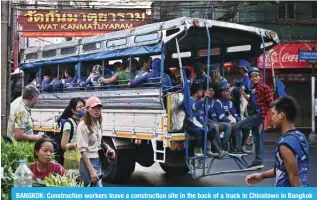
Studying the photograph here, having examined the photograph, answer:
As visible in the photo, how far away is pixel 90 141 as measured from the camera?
501cm

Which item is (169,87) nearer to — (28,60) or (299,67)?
(28,60)

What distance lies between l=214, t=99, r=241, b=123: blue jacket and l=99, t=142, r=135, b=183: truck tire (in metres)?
1.68

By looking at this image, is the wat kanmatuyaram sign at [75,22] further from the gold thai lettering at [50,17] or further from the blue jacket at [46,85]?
the blue jacket at [46,85]

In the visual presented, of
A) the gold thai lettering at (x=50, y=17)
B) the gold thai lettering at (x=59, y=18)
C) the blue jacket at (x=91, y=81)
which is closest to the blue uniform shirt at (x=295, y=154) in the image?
the blue jacket at (x=91, y=81)

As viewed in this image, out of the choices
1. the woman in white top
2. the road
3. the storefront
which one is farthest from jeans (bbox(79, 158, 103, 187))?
the storefront

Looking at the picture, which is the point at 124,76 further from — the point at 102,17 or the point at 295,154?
the point at 102,17

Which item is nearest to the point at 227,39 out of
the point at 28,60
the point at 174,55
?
the point at 174,55

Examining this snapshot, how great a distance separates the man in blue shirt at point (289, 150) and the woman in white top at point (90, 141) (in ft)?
6.28

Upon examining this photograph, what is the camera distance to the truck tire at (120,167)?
324 inches

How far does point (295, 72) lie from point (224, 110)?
1226cm

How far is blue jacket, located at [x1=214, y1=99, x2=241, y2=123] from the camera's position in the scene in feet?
25.4

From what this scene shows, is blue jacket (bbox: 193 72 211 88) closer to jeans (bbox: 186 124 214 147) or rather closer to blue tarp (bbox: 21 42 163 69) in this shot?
jeans (bbox: 186 124 214 147)

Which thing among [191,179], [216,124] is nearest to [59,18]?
[191,179]
